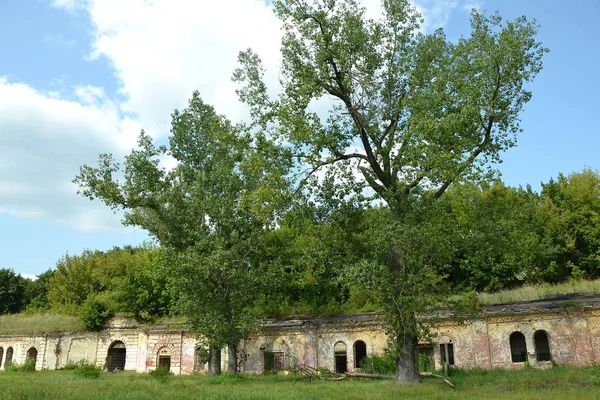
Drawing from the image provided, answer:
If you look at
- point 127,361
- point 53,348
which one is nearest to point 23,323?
point 53,348

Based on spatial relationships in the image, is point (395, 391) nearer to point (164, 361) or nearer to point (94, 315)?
point (164, 361)

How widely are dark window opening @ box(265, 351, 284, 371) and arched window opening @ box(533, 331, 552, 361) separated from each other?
592 inches

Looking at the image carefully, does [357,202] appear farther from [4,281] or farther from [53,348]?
[4,281]

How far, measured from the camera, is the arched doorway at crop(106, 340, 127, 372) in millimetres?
38312

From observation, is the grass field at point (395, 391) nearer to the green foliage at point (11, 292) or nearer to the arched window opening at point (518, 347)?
the arched window opening at point (518, 347)

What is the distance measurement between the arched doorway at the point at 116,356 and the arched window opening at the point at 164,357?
4550 millimetres

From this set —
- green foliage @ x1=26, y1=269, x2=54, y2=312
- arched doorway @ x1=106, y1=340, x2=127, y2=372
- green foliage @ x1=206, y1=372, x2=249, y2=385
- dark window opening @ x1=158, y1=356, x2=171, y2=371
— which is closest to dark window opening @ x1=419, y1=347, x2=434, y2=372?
green foliage @ x1=206, y1=372, x2=249, y2=385

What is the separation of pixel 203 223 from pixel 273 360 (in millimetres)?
10960

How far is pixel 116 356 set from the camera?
38906 mm

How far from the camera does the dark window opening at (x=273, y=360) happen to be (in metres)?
31.6

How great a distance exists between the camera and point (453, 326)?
2795 centimetres

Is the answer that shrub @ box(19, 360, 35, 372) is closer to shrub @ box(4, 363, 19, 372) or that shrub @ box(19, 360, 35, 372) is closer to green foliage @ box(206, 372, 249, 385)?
shrub @ box(4, 363, 19, 372)

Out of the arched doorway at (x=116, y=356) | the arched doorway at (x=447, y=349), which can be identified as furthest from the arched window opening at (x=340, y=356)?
the arched doorway at (x=116, y=356)

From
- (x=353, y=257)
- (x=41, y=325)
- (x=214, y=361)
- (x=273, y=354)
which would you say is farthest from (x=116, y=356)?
(x=353, y=257)
